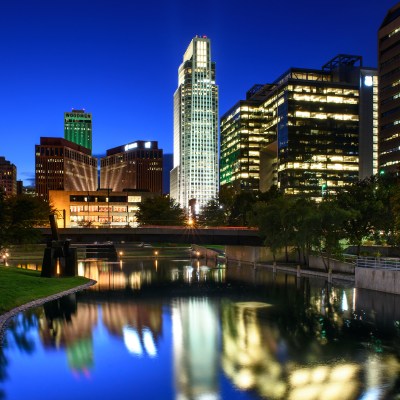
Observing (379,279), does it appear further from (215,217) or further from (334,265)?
(215,217)

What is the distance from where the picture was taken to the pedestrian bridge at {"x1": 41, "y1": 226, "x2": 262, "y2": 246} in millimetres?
86375

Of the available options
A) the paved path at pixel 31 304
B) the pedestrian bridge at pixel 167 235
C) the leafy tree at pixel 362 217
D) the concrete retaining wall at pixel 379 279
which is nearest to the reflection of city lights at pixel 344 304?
Result: the concrete retaining wall at pixel 379 279

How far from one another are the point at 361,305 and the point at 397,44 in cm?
16339

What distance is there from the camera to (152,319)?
39.4 meters

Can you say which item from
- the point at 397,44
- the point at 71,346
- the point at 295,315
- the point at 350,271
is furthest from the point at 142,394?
the point at 397,44

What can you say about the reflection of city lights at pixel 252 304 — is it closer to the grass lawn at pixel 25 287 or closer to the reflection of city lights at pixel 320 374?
the grass lawn at pixel 25 287

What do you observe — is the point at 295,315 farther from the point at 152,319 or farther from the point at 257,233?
the point at 257,233

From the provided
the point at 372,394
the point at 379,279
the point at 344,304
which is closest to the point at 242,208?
the point at 379,279

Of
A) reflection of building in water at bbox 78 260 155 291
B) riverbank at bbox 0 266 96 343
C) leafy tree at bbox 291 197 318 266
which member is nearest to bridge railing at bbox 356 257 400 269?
leafy tree at bbox 291 197 318 266

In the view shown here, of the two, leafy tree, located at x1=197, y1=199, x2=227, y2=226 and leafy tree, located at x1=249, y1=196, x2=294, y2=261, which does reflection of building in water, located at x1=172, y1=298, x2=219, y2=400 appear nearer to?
leafy tree, located at x1=249, y1=196, x2=294, y2=261

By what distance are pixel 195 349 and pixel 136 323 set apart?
363 inches

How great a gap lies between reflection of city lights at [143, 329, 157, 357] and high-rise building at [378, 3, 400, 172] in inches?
6351

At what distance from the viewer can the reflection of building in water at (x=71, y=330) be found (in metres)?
27.7

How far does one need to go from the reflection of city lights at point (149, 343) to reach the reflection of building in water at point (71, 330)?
10.5 feet
